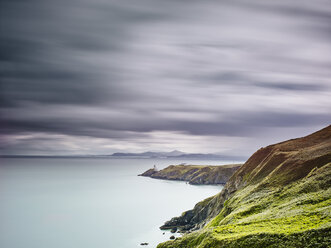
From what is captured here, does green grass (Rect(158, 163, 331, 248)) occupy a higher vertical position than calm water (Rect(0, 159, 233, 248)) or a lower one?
higher

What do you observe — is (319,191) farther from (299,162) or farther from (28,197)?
(28,197)

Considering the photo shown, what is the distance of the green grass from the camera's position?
1427 inches

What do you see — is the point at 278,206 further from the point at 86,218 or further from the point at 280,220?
the point at 86,218

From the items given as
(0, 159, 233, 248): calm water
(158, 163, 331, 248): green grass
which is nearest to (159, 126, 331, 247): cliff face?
(158, 163, 331, 248): green grass

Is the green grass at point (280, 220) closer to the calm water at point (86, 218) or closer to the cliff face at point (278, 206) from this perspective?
the cliff face at point (278, 206)

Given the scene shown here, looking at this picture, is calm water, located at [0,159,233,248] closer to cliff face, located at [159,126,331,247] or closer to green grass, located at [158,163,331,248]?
cliff face, located at [159,126,331,247]

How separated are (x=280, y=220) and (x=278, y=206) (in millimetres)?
10595

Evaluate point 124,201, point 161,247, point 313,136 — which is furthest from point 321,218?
point 124,201

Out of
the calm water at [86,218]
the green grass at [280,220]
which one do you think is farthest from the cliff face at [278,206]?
the calm water at [86,218]

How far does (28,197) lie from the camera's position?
189125mm

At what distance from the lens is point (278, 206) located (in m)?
55.2

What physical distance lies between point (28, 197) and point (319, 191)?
187 metres

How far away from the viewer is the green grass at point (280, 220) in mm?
36250

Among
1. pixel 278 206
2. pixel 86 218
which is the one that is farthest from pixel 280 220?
pixel 86 218
